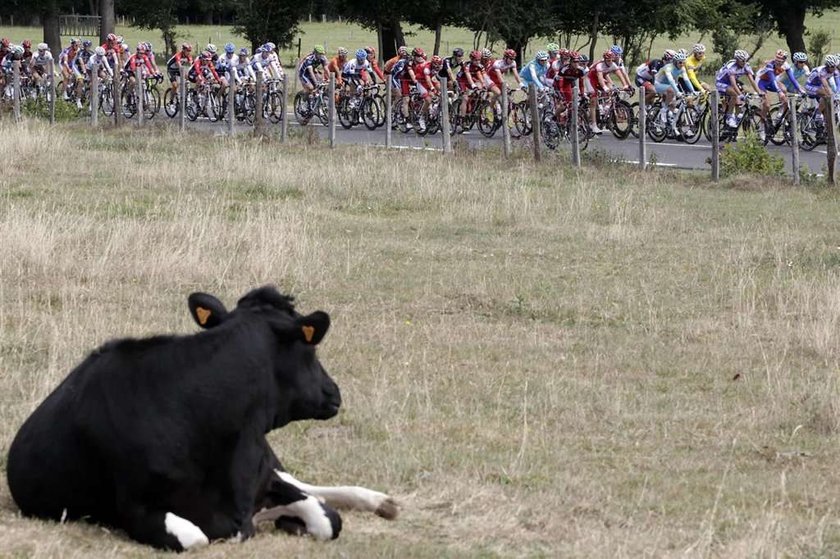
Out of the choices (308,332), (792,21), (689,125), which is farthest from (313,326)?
(792,21)

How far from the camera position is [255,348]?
5.88 metres

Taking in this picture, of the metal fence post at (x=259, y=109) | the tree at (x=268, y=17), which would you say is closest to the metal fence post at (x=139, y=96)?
the metal fence post at (x=259, y=109)

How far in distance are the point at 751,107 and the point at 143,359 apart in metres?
23.8

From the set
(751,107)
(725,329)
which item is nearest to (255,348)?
(725,329)

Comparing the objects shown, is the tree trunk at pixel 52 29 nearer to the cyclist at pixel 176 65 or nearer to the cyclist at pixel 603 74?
the cyclist at pixel 176 65

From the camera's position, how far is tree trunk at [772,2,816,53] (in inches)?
2446

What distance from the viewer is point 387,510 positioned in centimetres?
651

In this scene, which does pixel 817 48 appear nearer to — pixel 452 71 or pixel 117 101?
pixel 452 71

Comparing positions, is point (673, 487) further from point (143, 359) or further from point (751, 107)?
point (751, 107)

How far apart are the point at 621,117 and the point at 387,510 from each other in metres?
23.4

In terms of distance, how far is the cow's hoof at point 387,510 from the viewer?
651cm

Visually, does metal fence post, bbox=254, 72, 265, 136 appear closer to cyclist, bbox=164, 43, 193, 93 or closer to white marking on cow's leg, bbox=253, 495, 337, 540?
cyclist, bbox=164, 43, 193, 93

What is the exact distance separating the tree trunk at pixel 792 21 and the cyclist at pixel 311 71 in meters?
31.4

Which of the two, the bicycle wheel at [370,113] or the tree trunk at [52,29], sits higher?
the tree trunk at [52,29]
